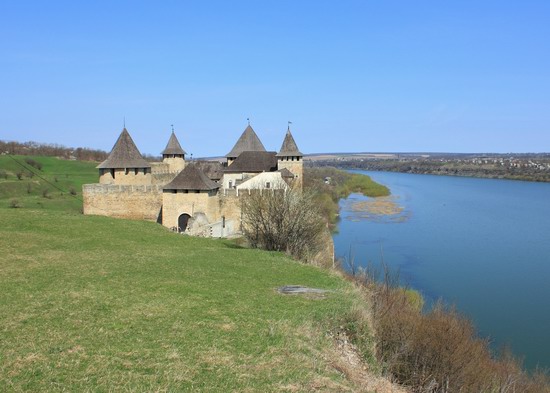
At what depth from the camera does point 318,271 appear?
10016mm

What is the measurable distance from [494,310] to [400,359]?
514 inches

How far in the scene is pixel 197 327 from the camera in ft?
19.4

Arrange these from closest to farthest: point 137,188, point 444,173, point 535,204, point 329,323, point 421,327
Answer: point 329,323
point 421,327
point 137,188
point 535,204
point 444,173

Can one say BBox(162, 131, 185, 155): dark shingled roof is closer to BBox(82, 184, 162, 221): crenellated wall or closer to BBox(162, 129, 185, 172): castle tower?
BBox(162, 129, 185, 172): castle tower

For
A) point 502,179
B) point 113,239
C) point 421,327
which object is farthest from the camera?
point 502,179

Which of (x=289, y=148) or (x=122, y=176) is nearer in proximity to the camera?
(x=122, y=176)

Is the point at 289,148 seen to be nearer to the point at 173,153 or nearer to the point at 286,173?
the point at 286,173

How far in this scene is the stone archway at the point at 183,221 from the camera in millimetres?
18891

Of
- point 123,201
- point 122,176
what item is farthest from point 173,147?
point 123,201

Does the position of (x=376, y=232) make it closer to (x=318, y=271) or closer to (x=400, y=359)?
(x=318, y=271)

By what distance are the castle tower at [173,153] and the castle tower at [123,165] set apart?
5.35 metres

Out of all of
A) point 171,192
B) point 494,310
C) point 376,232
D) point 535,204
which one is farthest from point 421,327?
point 535,204

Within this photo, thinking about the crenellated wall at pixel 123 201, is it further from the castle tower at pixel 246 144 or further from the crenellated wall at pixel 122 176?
the castle tower at pixel 246 144

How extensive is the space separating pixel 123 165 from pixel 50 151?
4934 cm
